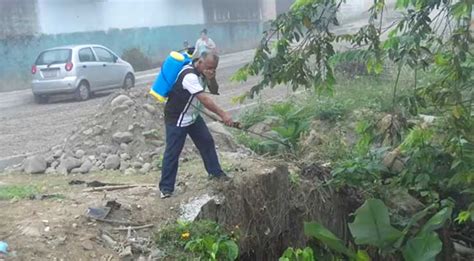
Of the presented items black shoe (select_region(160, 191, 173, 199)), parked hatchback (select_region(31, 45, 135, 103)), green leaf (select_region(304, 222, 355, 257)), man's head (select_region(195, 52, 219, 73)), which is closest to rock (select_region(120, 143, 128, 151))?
black shoe (select_region(160, 191, 173, 199))

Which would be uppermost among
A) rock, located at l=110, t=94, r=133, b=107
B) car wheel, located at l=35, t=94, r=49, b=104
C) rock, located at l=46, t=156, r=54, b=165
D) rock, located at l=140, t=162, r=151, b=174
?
rock, located at l=110, t=94, r=133, b=107

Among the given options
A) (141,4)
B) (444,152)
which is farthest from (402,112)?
(141,4)

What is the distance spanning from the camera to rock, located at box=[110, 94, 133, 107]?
8859mm

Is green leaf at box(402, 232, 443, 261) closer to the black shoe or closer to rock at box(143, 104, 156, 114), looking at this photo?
the black shoe

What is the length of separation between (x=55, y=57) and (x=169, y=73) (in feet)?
38.4

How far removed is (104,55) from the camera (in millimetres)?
17797

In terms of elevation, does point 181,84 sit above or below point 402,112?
above

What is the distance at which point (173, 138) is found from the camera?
5.95m

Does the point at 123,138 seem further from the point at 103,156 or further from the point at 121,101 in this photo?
the point at 121,101

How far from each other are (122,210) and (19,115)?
33.4ft

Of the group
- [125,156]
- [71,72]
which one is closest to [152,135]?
[125,156]

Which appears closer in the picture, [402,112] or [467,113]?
[467,113]

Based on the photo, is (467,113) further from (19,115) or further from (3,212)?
(19,115)

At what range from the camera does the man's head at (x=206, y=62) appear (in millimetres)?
5703
